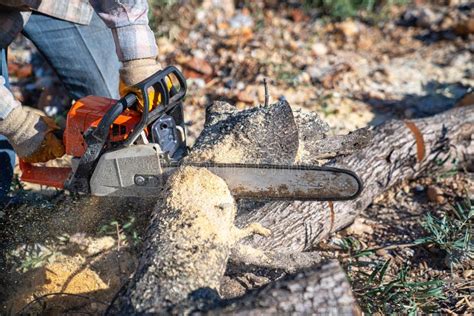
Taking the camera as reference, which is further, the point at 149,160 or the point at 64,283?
the point at 64,283

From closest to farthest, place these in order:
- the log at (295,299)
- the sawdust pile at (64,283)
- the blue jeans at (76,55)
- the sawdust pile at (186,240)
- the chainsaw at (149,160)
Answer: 1. the log at (295,299)
2. the sawdust pile at (186,240)
3. the chainsaw at (149,160)
4. the sawdust pile at (64,283)
5. the blue jeans at (76,55)

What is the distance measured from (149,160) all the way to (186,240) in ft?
1.48

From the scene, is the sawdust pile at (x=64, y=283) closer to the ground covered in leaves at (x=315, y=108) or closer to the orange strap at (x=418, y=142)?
the ground covered in leaves at (x=315, y=108)

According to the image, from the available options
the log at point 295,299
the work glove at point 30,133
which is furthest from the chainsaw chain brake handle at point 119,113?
the log at point 295,299

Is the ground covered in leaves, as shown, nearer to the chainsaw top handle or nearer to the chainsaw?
the chainsaw

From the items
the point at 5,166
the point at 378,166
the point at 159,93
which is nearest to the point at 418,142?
the point at 378,166

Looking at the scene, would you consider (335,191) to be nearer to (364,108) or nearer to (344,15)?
(364,108)

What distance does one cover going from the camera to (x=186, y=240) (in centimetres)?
206

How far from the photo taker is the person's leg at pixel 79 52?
130 inches

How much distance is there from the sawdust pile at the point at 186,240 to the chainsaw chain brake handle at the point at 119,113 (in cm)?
27

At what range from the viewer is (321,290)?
1764mm

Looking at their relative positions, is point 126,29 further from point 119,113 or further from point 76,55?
point 76,55

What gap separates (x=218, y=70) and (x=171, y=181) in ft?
8.28

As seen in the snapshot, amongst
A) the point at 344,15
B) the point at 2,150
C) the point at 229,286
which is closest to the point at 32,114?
the point at 2,150
